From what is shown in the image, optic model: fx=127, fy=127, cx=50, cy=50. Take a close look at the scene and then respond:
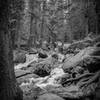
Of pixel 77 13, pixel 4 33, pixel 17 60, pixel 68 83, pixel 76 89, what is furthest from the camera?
pixel 77 13

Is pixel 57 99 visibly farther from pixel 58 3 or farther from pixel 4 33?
pixel 58 3

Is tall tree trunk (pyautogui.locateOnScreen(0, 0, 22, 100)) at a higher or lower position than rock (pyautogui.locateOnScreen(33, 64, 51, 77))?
higher

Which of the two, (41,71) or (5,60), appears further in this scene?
(41,71)

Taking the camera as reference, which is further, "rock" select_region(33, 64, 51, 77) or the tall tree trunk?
"rock" select_region(33, 64, 51, 77)

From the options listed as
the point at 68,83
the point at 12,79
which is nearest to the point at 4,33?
the point at 12,79

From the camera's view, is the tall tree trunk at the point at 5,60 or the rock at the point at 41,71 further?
the rock at the point at 41,71

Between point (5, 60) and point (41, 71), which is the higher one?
point (5, 60)

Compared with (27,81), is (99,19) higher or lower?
higher

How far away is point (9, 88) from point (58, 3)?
91.9ft

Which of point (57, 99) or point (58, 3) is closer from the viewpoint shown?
point (57, 99)

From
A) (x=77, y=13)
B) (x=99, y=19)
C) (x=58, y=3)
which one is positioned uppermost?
(x=58, y=3)

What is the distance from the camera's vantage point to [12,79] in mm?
4402

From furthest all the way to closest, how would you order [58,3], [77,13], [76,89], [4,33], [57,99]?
[58,3] → [77,13] → [76,89] → [57,99] → [4,33]

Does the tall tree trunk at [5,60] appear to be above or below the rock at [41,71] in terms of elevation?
above
